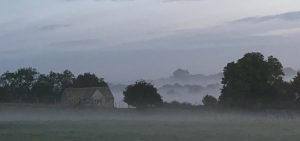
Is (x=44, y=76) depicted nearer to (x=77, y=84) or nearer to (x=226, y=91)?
(x=77, y=84)

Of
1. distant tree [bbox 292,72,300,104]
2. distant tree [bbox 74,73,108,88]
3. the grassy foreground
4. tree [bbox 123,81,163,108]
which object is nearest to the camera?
the grassy foreground

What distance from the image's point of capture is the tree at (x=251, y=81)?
95.4 metres

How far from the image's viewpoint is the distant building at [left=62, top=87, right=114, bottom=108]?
126 m

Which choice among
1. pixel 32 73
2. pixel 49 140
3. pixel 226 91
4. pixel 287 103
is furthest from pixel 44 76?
pixel 49 140

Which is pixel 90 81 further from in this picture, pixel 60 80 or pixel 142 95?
pixel 142 95

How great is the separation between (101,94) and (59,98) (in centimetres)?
1450

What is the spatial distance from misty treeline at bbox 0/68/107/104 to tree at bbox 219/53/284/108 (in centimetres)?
5188

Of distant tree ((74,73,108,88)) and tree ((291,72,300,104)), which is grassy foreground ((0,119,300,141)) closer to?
tree ((291,72,300,104))

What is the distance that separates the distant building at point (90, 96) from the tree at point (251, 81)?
32160 millimetres

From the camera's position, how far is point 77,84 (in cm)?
15225

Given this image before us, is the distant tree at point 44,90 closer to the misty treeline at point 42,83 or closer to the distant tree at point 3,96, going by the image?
the misty treeline at point 42,83

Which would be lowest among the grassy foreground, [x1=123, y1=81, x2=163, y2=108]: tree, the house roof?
the grassy foreground

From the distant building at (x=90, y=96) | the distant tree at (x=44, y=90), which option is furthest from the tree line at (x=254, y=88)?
the distant tree at (x=44, y=90)

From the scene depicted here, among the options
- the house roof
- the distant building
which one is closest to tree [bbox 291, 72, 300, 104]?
the distant building
